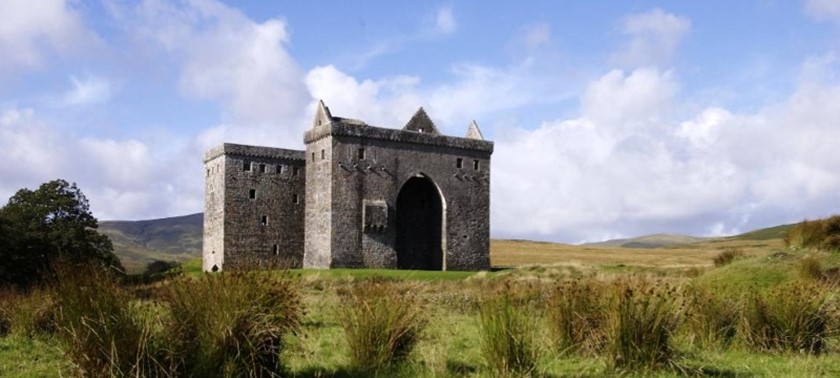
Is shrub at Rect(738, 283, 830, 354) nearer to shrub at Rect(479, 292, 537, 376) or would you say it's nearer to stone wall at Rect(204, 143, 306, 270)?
shrub at Rect(479, 292, 537, 376)

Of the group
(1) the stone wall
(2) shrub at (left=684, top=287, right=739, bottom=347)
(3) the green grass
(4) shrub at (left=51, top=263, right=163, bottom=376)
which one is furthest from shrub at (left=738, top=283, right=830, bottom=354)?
(1) the stone wall

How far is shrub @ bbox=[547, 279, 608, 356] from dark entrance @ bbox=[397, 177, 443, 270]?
29.8 m

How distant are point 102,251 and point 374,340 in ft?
96.7

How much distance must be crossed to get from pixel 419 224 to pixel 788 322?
30940 mm

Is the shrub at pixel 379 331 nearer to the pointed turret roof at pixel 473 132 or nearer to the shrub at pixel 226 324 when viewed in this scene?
the shrub at pixel 226 324

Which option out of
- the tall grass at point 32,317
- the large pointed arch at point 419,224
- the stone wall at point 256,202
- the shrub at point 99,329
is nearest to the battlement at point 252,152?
the stone wall at point 256,202

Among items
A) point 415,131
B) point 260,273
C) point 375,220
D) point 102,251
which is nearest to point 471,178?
point 415,131

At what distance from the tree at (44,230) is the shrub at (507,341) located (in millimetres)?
25328

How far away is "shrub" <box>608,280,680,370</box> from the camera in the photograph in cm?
830

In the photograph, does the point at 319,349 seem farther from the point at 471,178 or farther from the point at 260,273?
the point at 471,178

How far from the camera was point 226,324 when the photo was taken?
729 centimetres

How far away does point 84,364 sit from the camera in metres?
7.00

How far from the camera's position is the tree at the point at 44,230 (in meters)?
30.2

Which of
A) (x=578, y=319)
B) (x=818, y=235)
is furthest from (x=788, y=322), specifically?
(x=818, y=235)
